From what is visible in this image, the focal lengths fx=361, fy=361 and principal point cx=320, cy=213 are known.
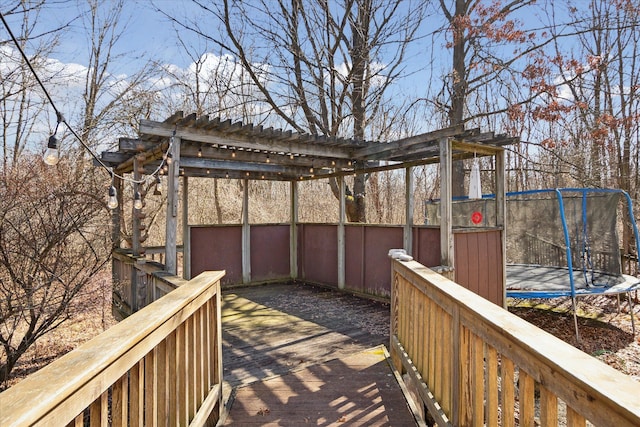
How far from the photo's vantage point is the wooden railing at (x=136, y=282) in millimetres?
3660

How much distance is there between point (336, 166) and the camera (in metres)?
6.61

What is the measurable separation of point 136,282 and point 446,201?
4250 millimetres

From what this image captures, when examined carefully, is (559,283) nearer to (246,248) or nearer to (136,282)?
(246,248)

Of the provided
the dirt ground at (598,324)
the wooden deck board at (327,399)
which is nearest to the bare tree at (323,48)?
the dirt ground at (598,324)

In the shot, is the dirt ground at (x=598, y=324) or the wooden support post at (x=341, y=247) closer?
the dirt ground at (x=598, y=324)

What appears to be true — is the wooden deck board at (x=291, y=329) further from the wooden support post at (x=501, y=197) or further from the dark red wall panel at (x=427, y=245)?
the wooden support post at (x=501, y=197)

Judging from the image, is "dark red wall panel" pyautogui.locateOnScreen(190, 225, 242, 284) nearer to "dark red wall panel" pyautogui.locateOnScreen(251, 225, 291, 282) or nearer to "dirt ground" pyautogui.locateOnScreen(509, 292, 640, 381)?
"dark red wall panel" pyautogui.locateOnScreen(251, 225, 291, 282)

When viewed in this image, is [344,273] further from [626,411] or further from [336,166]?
[626,411]

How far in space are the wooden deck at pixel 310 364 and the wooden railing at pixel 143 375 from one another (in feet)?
1.79

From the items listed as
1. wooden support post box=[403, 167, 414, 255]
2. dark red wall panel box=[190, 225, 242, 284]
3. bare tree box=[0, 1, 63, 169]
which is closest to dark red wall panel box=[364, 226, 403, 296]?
wooden support post box=[403, 167, 414, 255]

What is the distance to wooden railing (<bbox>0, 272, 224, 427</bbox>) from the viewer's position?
33.9 inches

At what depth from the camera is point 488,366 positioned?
5.34 ft

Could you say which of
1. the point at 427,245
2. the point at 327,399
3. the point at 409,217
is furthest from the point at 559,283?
the point at 327,399

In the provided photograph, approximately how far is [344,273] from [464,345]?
5159 mm
